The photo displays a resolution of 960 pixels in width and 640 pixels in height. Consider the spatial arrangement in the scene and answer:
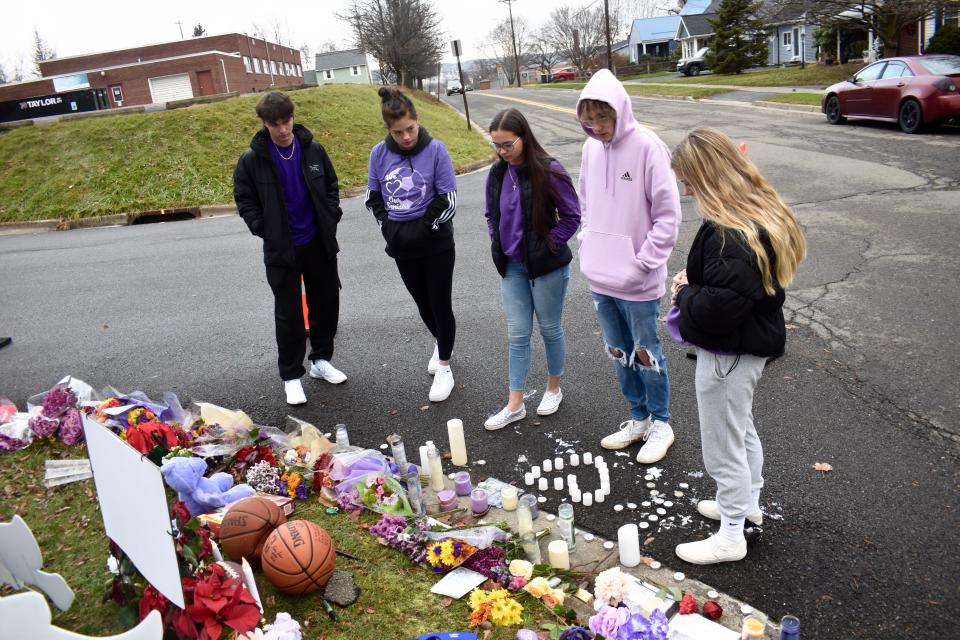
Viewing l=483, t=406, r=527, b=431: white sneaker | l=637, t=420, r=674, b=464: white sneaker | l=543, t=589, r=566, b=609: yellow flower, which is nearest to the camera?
l=543, t=589, r=566, b=609: yellow flower

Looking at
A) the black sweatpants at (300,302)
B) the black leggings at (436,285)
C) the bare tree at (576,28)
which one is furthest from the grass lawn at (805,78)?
the bare tree at (576,28)

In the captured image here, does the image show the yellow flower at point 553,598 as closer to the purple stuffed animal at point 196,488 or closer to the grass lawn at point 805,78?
the purple stuffed animal at point 196,488

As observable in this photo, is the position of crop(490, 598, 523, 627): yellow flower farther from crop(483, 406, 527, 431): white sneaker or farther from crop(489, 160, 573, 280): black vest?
crop(489, 160, 573, 280): black vest

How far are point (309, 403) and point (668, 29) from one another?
76.4 metres

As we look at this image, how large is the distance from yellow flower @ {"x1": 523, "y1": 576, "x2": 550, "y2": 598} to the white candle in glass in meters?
0.41

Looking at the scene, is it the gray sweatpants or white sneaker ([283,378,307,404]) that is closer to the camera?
the gray sweatpants

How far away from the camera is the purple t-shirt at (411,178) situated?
4.88 meters

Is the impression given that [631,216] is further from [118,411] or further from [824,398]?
[118,411]

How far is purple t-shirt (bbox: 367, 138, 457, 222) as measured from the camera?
192 inches

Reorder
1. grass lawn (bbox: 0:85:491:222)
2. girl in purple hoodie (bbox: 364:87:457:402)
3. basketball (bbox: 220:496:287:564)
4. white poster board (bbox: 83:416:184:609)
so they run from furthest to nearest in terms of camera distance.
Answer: grass lawn (bbox: 0:85:491:222) < girl in purple hoodie (bbox: 364:87:457:402) < basketball (bbox: 220:496:287:564) < white poster board (bbox: 83:416:184:609)

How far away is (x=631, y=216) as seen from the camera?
3.82 metres

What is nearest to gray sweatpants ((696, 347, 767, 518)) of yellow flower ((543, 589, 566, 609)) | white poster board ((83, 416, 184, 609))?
yellow flower ((543, 589, 566, 609))

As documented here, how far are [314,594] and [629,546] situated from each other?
1.50 meters

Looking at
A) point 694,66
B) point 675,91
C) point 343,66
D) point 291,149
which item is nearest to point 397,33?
point 675,91
